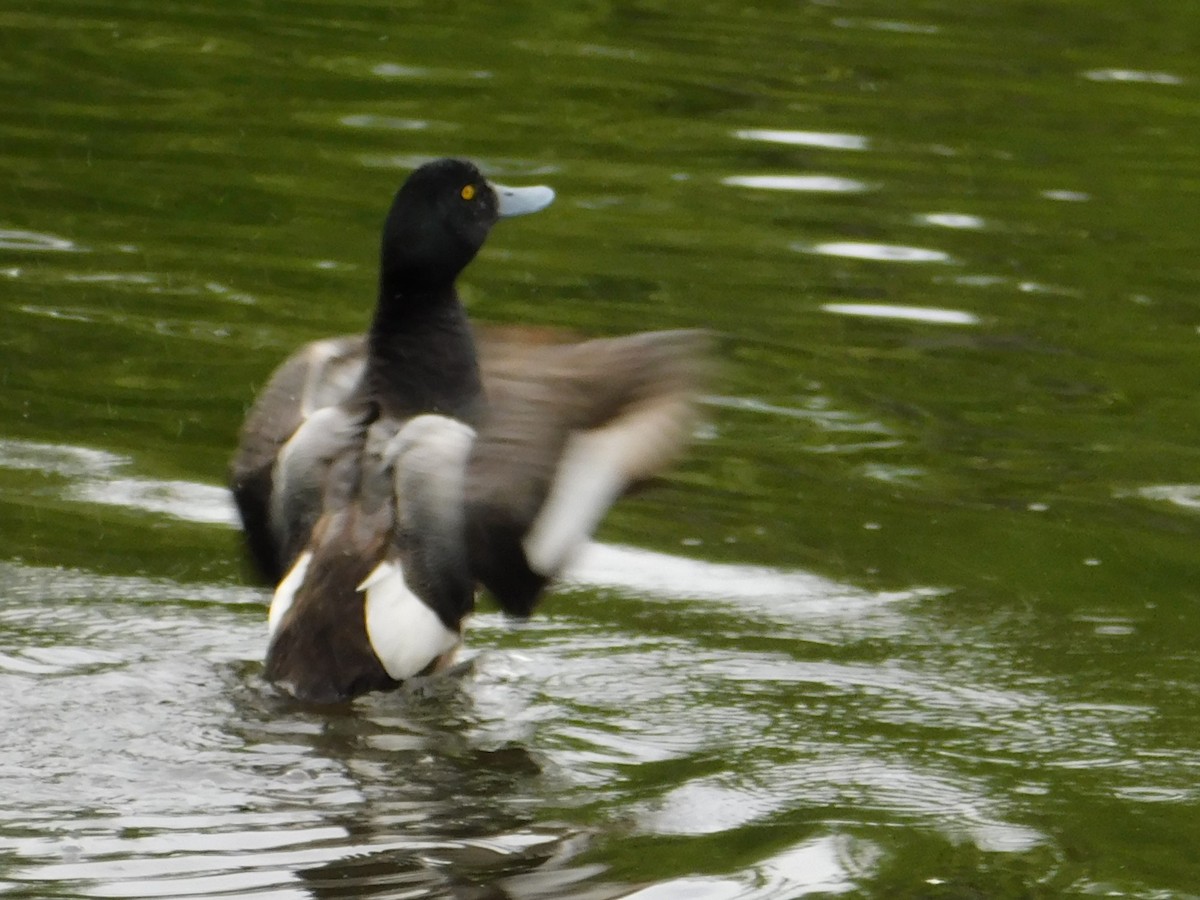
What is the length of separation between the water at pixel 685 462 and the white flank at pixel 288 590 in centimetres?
18

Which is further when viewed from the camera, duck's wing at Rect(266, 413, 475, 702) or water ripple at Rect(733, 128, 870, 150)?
water ripple at Rect(733, 128, 870, 150)

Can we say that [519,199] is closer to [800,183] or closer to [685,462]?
[685,462]

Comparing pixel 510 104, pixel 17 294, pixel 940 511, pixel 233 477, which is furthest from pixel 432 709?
pixel 510 104

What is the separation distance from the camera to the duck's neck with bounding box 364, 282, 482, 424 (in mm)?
5551

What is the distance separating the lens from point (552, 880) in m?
4.46

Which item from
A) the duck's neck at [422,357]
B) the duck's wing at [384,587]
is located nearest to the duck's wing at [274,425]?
the duck's neck at [422,357]

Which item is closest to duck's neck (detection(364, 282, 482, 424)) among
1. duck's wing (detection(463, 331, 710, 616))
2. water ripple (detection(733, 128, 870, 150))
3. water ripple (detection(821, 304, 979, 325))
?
duck's wing (detection(463, 331, 710, 616))

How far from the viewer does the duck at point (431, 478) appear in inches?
199

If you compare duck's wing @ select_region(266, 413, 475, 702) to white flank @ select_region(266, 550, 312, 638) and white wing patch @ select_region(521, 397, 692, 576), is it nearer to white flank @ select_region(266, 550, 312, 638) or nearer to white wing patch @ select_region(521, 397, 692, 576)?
white flank @ select_region(266, 550, 312, 638)

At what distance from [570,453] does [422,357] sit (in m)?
0.69

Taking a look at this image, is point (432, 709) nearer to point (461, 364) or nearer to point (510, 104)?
point (461, 364)

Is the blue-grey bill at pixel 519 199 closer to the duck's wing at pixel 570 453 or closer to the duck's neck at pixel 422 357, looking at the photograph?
the duck's neck at pixel 422 357

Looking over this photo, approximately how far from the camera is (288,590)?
17.5 feet

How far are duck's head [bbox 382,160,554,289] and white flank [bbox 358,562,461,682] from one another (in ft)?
3.07
